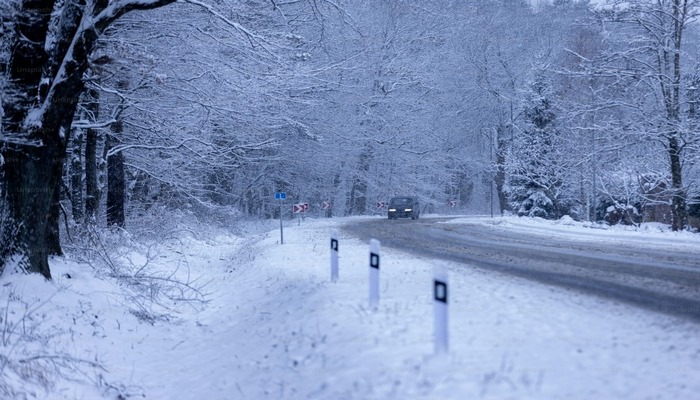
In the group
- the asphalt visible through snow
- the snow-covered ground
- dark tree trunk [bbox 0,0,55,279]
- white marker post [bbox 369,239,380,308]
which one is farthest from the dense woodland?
the asphalt visible through snow

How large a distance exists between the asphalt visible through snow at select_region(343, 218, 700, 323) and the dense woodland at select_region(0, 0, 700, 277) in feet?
19.0

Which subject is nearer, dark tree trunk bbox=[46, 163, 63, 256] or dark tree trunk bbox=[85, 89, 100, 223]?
dark tree trunk bbox=[46, 163, 63, 256]

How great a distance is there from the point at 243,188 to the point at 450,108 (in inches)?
761

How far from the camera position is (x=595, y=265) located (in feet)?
40.1

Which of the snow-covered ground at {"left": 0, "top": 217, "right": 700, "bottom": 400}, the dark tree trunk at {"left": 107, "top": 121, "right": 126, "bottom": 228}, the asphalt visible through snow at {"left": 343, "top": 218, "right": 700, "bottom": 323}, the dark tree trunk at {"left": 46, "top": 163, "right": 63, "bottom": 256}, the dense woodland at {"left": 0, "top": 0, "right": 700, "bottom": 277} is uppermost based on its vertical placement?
the dense woodland at {"left": 0, "top": 0, "right": 700, "bottom": 277}

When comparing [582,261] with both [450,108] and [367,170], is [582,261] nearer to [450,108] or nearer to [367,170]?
[367,170]

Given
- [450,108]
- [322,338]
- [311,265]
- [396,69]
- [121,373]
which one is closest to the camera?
[322,338]

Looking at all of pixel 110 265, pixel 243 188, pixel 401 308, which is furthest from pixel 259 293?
pixel 243 188

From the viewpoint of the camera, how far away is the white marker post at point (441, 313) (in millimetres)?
5602

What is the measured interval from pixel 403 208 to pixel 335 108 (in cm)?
820

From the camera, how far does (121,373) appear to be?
7.75 m

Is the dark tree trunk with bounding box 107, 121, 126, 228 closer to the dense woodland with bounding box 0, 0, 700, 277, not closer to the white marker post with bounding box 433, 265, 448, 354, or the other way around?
the dense woodland with bounding box 0, 0, 700, 277

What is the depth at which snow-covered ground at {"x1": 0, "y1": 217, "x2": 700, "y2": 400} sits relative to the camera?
510cm

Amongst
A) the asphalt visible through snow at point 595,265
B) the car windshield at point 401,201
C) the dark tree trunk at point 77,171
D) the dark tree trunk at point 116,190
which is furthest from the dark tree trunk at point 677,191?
the dark tree trunk at point 77,171
